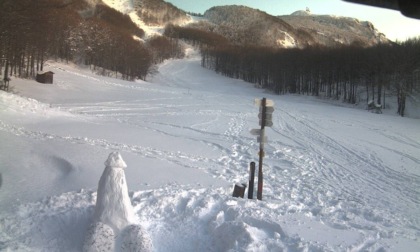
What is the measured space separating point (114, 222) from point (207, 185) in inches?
141

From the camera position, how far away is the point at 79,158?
998 cm

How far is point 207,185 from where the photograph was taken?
9.01 m

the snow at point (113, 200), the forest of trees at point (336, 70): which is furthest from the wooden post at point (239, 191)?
the forest of trees at point (336, 70)

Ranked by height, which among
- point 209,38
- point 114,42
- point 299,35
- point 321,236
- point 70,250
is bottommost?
point 70,250

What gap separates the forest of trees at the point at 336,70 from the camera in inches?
1940

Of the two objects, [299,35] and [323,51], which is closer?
[323,51]

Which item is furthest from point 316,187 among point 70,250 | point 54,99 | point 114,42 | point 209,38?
point 209,38

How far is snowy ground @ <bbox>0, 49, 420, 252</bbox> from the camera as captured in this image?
6.07 meters

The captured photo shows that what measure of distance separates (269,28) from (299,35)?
63.2 feet

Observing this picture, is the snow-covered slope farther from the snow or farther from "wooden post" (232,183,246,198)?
the snow

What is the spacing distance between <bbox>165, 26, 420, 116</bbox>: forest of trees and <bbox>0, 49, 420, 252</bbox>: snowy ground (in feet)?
112

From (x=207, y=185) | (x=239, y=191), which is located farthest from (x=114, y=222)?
(x=207, y=185)

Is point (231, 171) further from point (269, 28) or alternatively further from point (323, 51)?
point (269, 28)

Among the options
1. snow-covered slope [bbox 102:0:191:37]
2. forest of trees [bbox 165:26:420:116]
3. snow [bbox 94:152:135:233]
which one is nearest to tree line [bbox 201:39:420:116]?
forest of trees [bbox 165:26:420:116]
